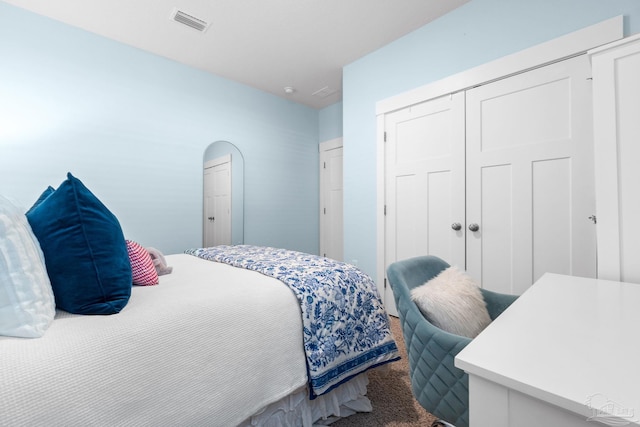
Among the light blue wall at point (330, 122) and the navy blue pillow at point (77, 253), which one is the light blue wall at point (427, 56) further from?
the navy blue pillow at point (77, 253)

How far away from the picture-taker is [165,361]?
3.10ft

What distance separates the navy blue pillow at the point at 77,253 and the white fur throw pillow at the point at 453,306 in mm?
1138

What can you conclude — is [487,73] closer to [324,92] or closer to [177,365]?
[324,92]

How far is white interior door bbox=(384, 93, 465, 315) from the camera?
245cm

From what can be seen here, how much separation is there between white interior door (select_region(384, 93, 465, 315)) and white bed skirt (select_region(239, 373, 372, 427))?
1.45 meters

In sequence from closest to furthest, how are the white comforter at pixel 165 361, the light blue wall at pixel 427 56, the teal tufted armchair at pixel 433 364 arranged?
the white comforter at pixel 165 361, the teal tufted armchair at pixel 433 364, the light blue wall at pixel 427 56

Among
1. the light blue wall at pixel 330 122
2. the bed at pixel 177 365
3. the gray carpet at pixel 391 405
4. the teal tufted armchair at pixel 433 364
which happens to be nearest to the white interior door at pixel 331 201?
the light blue wall at pixel 330 122

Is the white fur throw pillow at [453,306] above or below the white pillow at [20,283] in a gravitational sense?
below

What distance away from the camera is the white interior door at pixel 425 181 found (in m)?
2.45

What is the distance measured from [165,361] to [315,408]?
0.80 m

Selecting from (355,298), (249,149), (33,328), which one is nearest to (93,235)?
(33,328)

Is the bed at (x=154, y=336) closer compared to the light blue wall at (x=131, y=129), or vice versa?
the bed at (x=154, y=336)

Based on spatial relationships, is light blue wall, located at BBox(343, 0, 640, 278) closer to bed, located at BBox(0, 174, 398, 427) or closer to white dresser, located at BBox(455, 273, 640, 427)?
bed, located at BBox(0, 174, 398, 427)

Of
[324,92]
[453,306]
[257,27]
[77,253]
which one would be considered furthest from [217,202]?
[453,306]
